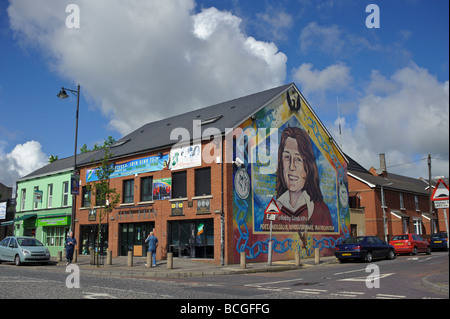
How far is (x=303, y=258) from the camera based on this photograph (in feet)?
85.0

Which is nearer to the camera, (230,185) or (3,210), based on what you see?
(230,185)

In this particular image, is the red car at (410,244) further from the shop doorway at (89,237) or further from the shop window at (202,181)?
the shop doorway at (89,237)

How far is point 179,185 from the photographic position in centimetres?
2453

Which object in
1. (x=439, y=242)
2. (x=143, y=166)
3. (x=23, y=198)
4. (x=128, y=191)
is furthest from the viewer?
(x=23, y=198)

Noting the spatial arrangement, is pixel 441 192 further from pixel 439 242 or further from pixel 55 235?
pixel 55 235

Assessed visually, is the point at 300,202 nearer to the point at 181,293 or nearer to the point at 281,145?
the point at 281,145

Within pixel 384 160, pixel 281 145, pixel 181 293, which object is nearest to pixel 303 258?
pixel 281 145

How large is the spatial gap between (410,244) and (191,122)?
661 inches

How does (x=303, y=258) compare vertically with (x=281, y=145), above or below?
below

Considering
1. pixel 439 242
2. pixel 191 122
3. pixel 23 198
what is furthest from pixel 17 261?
pixel 439 242

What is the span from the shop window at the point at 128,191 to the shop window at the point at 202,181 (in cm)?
595

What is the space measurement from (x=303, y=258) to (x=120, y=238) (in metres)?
11.9

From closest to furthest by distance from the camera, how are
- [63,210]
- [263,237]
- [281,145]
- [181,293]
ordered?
[181,293]
[263,237]
[281,145]
[63,210]

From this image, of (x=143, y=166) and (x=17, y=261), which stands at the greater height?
(x=143, y=166)
